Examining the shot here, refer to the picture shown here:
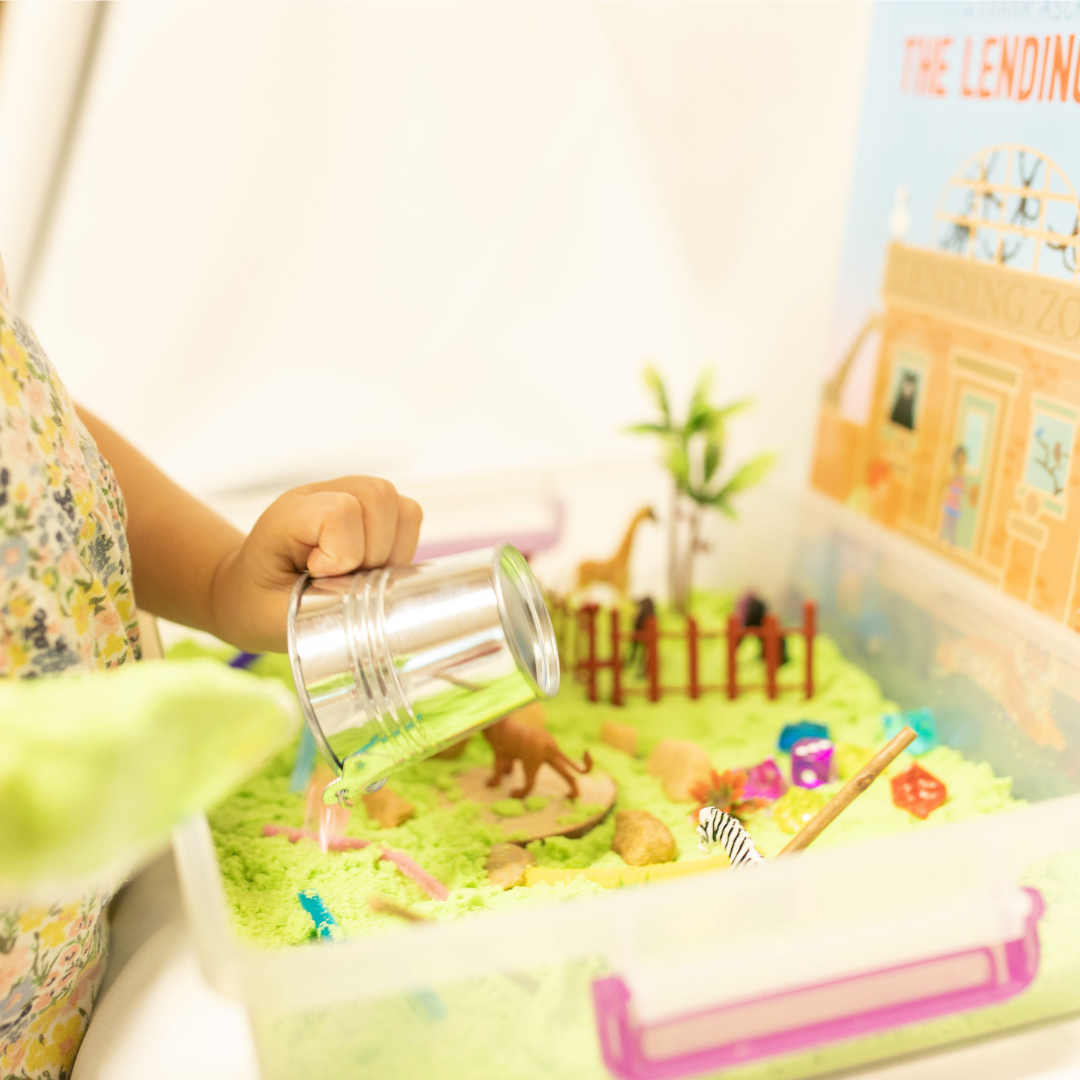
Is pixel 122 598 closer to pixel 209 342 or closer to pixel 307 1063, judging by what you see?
pixel 307 1063

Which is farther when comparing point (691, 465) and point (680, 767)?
point (691, 465)

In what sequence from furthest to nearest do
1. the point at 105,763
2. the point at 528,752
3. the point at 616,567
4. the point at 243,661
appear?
the point at 616,567 < the point at 243,661 < the point at 528,752 < the point at 105,763

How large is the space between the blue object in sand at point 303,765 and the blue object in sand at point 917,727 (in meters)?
0.35

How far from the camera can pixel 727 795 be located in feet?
2.02

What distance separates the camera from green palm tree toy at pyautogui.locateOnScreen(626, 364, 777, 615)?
84 cm

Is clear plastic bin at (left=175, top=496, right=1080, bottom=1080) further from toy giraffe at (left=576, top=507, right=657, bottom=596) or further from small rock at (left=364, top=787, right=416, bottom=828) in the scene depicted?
toy giraffe at (left=576, top=507, right=657, bottom=596)

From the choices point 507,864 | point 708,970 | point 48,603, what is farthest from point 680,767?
point 48,603

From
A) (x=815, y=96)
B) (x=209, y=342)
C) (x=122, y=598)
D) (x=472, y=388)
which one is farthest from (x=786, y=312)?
(x=122, y=598)

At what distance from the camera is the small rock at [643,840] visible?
21.9 inches

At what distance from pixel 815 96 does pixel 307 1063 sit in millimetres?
714

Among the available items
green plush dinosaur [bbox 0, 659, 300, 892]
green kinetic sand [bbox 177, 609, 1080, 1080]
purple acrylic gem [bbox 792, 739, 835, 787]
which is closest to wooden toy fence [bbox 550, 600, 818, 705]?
green kinetic sand [bbox 177, 609, 1080, 1080]

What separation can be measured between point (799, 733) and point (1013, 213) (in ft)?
1.07

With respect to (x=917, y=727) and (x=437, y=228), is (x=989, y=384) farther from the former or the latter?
(x=437, y=228)

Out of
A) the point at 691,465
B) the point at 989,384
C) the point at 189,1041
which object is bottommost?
the point at 189,1041
